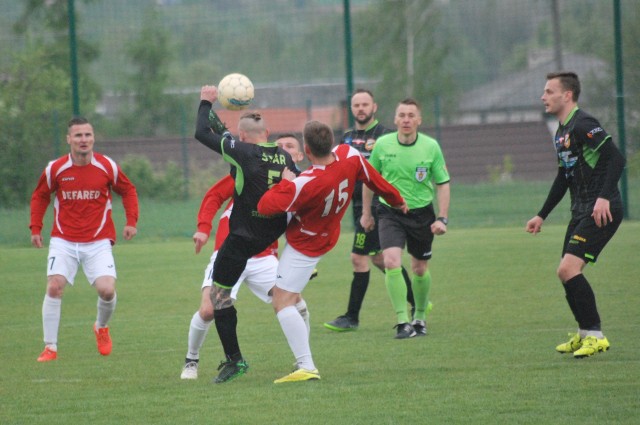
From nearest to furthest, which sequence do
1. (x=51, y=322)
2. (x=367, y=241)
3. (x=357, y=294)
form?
1. (x=51, y=322)
2. (x=357, y=294)
3. (x=367, y=241)

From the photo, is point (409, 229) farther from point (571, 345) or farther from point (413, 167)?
point (571, 345)

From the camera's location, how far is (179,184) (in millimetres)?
21562

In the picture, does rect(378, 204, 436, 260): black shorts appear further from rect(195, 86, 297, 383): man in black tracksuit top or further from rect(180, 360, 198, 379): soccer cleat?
rect(180, 360, 198, 379): soccer cleat

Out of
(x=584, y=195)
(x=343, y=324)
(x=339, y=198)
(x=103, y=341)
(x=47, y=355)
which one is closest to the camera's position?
(x=339, y=198)

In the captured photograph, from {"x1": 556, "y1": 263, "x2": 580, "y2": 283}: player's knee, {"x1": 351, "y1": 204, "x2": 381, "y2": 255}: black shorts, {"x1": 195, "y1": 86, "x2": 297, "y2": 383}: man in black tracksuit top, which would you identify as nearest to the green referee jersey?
{"x1": 351, "y1": 204, "x2": 381, "y2": 255}: black shorts

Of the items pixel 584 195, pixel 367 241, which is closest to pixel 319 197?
pixel 584 195

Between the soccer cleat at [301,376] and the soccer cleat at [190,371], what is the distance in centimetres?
68

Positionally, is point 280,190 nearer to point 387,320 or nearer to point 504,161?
point 387,320

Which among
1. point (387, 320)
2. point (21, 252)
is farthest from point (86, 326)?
point (21, 252)

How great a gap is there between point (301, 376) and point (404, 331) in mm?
2104

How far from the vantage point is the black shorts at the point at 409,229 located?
360 inches

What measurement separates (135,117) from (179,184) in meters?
1.91

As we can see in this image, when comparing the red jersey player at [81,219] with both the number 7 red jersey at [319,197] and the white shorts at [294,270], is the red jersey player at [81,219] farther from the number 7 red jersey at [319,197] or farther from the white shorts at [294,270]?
the number 7 red jersey at [319,197]

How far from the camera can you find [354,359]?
25.2 feet
